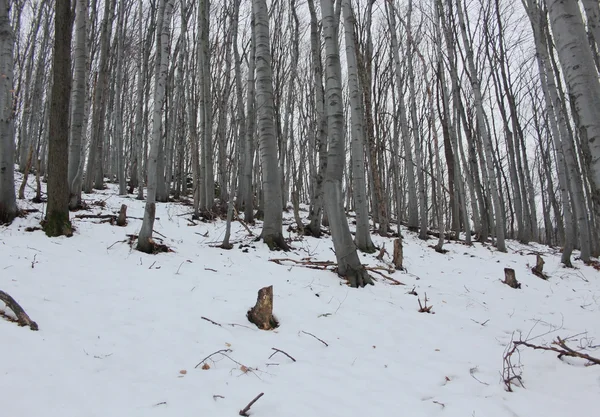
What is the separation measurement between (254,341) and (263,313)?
0.35m

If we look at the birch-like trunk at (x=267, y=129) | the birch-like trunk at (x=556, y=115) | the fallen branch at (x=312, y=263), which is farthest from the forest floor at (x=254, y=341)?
the birch-like trunk at (x=556, y=115)

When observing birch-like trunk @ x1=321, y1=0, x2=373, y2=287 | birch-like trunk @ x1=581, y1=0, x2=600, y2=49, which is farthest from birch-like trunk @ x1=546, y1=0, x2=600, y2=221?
birch-like trunk @ x1=581, y1=0, x2=600, y2=49

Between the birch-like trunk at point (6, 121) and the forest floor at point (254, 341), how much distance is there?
Answer: 0.30m

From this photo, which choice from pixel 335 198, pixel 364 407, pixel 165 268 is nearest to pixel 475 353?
pixel 364 407

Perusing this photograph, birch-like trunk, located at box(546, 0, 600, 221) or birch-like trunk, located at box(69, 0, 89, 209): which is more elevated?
birch-like trunk, located at box(69, 0, 89, 209)

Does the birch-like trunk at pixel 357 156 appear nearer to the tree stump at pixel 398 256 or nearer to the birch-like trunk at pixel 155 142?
the tree stump at pixel 398 256

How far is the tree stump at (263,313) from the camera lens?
2730 millimetres

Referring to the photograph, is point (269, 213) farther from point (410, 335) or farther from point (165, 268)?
point (410, 335)

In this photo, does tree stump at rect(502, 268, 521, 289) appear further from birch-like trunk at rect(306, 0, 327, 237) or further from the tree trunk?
the tree trunk

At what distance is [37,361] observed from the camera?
5.70 feet

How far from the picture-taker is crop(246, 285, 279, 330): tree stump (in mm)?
2730

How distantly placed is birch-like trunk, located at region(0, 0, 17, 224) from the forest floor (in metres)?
0.30

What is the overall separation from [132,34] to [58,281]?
14.3 m

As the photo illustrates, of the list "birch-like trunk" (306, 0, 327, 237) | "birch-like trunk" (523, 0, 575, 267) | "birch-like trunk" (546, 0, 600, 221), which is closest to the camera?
"birch-like trunk" (546, 0, 600, 221)
